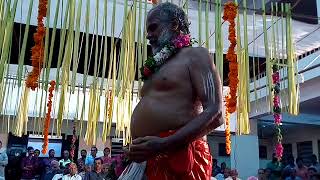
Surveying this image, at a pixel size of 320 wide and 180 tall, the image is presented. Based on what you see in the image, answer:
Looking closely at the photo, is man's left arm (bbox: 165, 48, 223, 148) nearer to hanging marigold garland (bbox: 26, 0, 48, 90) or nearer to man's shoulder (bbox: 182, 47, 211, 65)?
man's shoulder (bbox: 182, 47, 211, 65)

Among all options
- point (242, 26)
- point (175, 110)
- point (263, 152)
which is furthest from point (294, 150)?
point (175, 110)

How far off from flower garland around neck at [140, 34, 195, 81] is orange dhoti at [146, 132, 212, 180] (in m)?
0.31

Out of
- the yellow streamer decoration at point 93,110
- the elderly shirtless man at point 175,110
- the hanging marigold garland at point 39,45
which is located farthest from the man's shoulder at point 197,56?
the hanging marigold garland at point 39,45

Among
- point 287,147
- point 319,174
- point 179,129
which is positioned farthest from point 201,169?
point 287,147

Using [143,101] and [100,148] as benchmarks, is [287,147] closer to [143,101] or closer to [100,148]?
[100,148]

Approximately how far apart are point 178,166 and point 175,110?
0.66 ft

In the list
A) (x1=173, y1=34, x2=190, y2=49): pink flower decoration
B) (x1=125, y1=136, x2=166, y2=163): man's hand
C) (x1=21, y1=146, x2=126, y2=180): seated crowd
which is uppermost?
(x1=173, y1=34, x2=190, y2=49): pink flower decoration

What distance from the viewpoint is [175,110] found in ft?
4.54

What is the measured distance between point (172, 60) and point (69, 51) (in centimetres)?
170

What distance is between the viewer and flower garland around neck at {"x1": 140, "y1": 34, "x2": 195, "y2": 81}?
1517 mm

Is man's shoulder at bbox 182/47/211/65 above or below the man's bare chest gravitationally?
above

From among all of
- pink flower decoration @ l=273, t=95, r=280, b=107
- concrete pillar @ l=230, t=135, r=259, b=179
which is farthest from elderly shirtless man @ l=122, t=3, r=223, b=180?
concrete pillar @ l=230, t=135, r=259, b=179

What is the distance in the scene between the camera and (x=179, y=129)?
1.30m

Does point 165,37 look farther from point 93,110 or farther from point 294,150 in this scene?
point 294,150
